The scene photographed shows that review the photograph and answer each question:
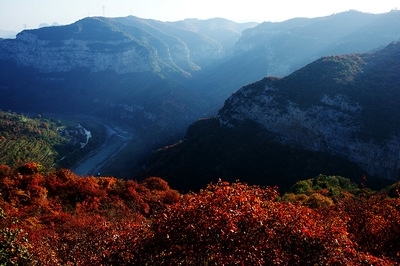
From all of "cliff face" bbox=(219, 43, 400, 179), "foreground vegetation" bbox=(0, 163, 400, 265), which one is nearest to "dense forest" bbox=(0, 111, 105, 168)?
"cliff face" bbox=(219, 43, 400, 179)

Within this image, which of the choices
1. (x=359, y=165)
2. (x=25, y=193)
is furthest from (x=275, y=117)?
(x=25, y=193)

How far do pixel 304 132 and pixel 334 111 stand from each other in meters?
8.14

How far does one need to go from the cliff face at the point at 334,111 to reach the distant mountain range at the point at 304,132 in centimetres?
18

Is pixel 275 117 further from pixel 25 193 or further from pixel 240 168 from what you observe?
pixel 25 193

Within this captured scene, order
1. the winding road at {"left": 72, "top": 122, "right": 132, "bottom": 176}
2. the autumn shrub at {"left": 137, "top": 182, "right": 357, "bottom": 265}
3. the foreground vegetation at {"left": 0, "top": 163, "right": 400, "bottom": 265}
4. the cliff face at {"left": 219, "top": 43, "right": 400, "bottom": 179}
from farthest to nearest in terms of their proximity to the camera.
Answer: the winding road at {"left": 72, "top": 122, "right": 132, "bottom": 176}, the cliff face at {"left": 219, "top": 43, "right": 400, "bottom": 179}, the foreground vegetation at {"left": 0, "top": 163, "right": 400, "bottom": 265}, the autumn shrub at {"left": 137, "top": 182, "right": 357, "bottom": 265}

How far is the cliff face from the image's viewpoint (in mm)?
71875

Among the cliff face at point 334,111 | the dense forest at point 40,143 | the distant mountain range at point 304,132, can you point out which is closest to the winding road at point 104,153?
the dense forest at point 40,143

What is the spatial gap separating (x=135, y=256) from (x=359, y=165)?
69064mm

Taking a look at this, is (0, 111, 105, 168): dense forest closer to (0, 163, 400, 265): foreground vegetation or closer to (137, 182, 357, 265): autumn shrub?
(0, 163, 400, 265): foreground vegetation

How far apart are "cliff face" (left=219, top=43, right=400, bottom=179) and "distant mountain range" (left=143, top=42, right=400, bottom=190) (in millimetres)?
182

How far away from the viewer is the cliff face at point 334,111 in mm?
71875

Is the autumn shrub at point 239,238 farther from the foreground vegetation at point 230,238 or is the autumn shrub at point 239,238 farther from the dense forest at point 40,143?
the dense forest at point 40,143

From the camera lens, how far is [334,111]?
79.1 meters

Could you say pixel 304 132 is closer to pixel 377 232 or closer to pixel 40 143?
pixel 377 232
